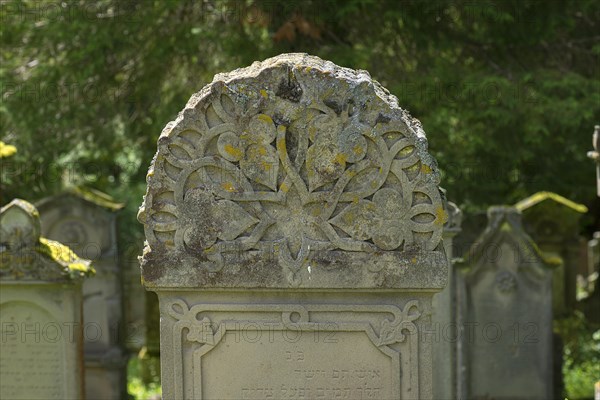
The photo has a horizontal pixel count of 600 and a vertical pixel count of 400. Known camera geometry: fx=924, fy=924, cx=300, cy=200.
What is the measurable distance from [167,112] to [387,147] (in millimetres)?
7722

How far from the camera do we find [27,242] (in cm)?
761

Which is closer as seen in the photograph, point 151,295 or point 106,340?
point 106,340

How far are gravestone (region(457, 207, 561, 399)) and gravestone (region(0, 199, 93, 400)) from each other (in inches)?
155

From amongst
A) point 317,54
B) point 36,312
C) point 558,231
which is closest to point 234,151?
point 36,312

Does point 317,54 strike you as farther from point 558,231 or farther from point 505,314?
point 558,231

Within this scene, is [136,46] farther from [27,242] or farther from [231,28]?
[27,242]

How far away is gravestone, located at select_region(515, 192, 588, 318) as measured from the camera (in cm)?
1338

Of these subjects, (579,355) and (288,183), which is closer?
(288,183)

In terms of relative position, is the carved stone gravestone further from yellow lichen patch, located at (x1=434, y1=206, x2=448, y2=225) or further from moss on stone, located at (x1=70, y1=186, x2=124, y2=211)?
moss on stone, located at (x1=70, y1=186, x2=124, y2=211)

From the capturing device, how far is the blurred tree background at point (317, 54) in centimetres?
1175

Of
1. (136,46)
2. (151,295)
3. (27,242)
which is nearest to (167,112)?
(136,46)

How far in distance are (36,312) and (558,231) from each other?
8739mm

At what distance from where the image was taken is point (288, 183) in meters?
4.89

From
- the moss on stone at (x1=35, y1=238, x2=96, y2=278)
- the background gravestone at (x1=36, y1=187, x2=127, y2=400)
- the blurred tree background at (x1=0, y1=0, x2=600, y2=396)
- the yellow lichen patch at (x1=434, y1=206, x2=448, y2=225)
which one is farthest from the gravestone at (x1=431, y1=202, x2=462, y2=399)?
the background gravestone at (x1=36, y1=187, x2=127, y2=400)
